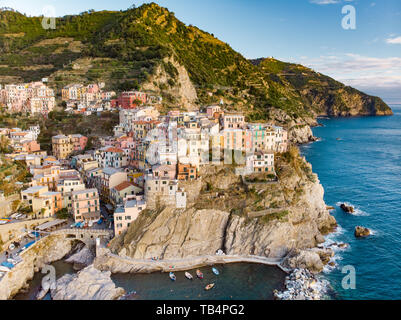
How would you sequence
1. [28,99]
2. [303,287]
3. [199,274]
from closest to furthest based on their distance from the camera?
[303,287] < [199,274] < [28,99]

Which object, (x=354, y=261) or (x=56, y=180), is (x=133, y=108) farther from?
(x=354, y=261)

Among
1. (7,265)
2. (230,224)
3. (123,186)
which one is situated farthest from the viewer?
(123,186)

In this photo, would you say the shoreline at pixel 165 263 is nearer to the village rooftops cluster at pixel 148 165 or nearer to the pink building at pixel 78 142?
the village rooftops cluster at pixel 148 165

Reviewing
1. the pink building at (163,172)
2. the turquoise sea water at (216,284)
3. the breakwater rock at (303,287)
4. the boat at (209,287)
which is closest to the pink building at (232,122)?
the pink building at (163,172)

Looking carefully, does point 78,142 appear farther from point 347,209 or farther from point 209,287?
point 347,209

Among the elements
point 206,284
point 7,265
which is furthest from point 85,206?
point 206,284

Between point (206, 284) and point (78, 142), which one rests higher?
point (78, 142)
